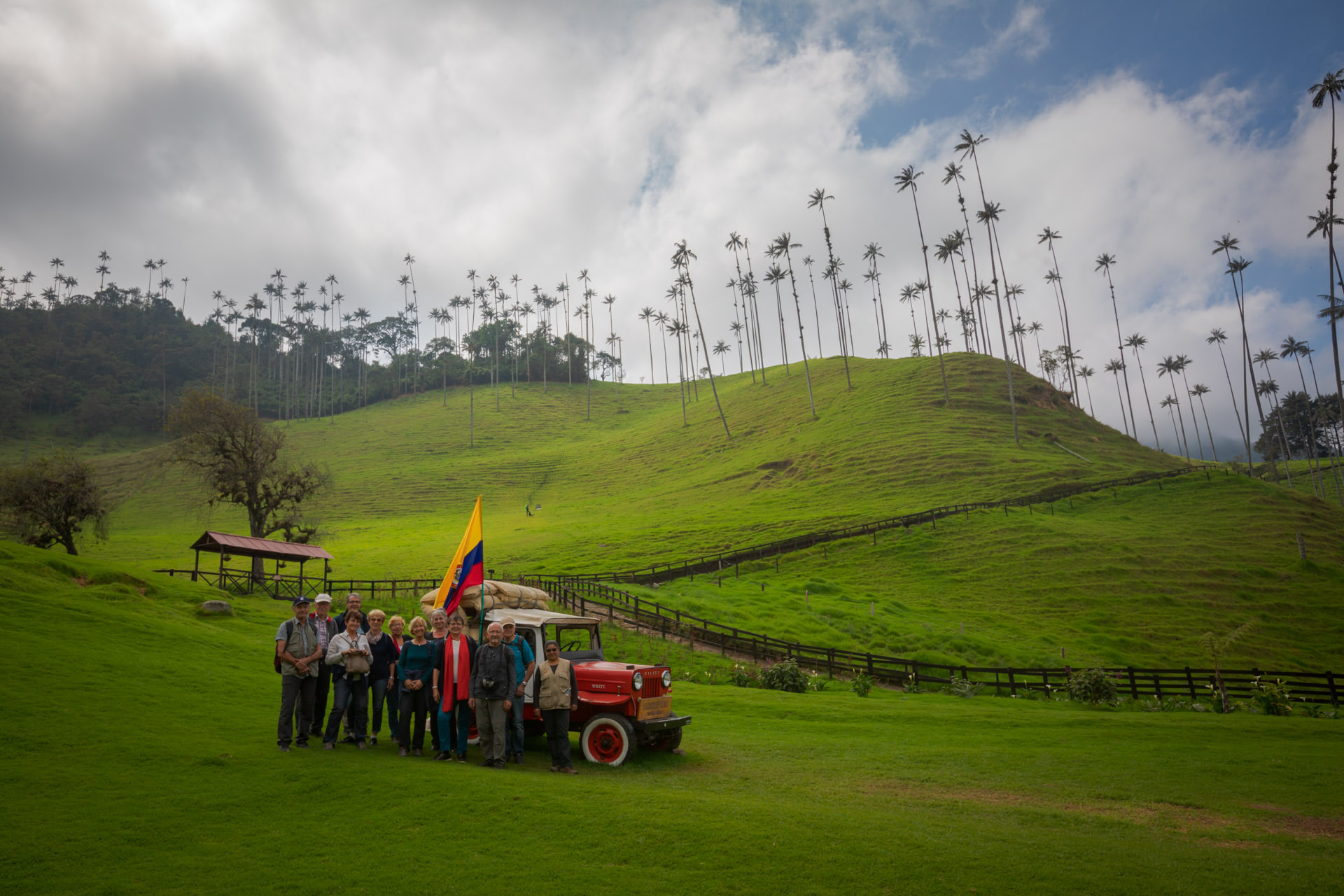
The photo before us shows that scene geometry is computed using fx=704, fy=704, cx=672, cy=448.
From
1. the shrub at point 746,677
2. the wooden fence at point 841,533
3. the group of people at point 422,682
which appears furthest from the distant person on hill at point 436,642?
the wooden fence at point 841,533

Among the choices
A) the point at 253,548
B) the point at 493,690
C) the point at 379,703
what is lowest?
the point at 379,703

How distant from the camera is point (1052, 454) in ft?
229

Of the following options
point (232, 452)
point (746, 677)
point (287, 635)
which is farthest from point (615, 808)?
point (232, 452)

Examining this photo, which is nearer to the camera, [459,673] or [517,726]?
[459,673]

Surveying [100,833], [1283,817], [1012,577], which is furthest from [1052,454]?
[100,833]

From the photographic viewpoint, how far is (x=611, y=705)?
11.9 m

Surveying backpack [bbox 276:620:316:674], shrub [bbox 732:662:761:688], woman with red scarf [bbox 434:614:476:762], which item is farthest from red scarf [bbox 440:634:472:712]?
shrub [bbox 732:662:761:688]

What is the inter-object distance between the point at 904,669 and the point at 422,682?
22.9 meters

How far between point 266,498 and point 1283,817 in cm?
5114

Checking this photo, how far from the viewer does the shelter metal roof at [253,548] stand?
34375 mm

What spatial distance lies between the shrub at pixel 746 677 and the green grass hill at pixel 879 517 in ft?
26.1

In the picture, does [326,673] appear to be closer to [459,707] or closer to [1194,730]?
[459,707]

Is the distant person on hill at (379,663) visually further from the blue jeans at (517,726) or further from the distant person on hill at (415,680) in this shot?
the blue jeans at (517,726)

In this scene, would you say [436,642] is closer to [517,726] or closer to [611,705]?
[517,726]
